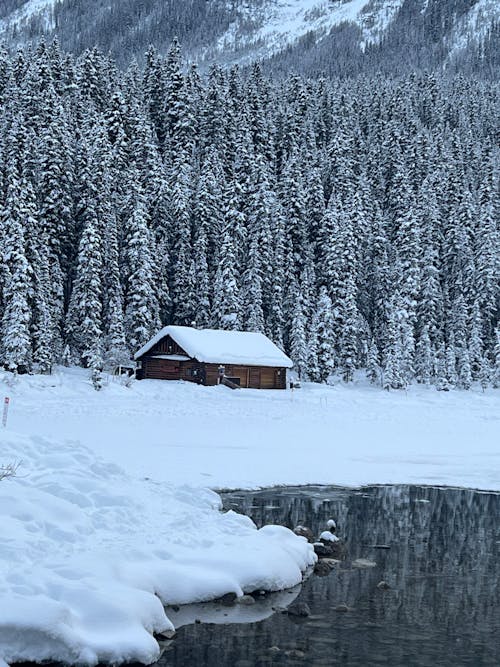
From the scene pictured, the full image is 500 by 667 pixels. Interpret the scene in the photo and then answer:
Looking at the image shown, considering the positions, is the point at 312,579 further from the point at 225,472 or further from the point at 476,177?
the point at 476,177

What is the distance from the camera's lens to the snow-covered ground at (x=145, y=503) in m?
9.02

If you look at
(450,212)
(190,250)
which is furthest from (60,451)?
(450,212)

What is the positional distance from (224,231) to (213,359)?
15370 mm

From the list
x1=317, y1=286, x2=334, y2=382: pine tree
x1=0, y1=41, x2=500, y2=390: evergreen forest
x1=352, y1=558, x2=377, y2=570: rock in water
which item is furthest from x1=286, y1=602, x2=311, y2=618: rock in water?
x1=317, y1=286, x2=334, y2=382: pine tree

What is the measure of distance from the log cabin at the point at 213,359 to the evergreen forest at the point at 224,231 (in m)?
2.57

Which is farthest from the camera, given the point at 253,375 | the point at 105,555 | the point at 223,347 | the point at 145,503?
the point at 253,375

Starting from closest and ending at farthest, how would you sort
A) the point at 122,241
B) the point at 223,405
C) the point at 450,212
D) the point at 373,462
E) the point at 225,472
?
the point at 225,472
the point at 373,462
the point at 223,405
the point at 122,241
the point at 450,212

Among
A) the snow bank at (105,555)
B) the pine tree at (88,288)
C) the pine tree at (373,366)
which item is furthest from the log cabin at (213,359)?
the snow bank at (105,555)

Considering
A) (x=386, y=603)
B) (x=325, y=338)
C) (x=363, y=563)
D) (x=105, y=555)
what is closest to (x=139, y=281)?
(x=325, y=338)

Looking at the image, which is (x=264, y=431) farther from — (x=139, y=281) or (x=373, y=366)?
(x=373, y=366)

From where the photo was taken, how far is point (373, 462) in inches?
1019

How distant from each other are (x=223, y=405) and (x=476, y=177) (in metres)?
62.2

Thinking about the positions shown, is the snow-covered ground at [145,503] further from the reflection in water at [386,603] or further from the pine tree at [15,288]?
the pine tree at [15,288]

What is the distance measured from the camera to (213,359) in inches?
2108
